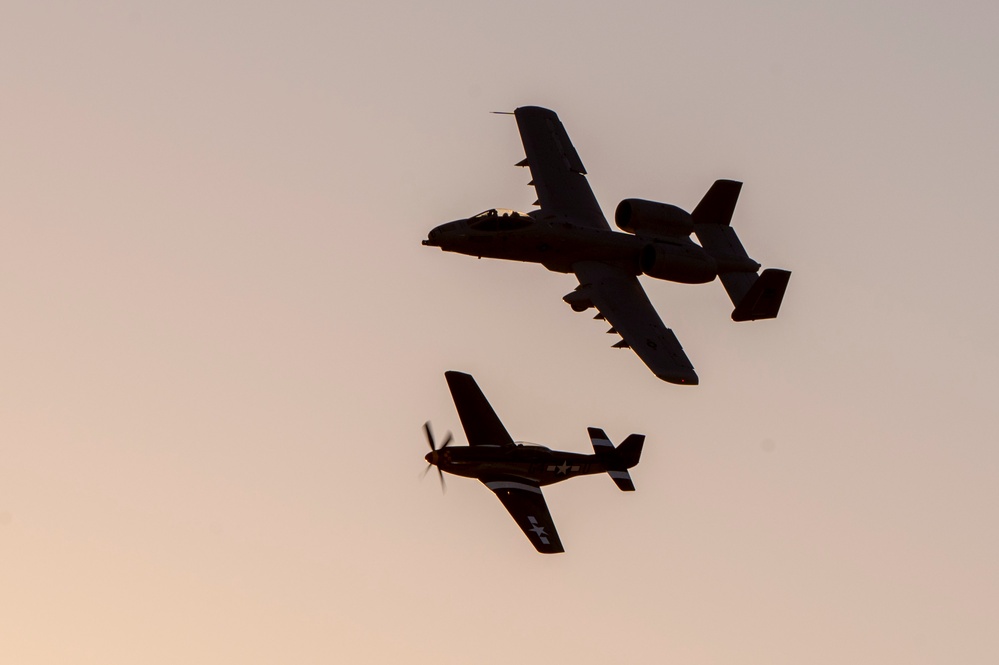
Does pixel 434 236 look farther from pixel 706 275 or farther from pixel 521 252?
pixel 706 275

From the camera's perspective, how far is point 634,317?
78562mm

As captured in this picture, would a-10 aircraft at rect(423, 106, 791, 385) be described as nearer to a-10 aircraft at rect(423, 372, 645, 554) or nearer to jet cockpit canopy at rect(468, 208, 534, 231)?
jet cockpit canopy at rect(468, 208, 534, 231)

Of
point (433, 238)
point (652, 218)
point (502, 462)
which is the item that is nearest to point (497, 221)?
point (433, 238)

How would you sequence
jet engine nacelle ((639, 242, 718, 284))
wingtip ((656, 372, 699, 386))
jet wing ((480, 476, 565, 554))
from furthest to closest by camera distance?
jet engine nacelle ((639, 242, 718, 284))
jet wing ((480, 476, 565, 554))
wingtip ((656, 372, 699, 386))

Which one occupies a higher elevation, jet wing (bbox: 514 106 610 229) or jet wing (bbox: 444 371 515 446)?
jet wing (bbox: 514 106 610 229)

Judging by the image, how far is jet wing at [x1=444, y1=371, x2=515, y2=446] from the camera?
272 ft

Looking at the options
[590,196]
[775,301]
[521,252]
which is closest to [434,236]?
[521,252]

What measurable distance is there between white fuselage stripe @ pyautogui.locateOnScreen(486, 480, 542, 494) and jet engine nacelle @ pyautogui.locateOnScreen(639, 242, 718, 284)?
10386mm

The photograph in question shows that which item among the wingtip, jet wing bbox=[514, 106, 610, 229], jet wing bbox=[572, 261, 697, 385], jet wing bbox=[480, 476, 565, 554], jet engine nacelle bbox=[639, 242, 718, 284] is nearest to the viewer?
the wingtip

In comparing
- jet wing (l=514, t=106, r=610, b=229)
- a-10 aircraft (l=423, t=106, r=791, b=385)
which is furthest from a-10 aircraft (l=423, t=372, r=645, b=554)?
jet wing (l=514, t=106, r=610, b=229)

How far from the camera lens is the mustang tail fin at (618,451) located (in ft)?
272

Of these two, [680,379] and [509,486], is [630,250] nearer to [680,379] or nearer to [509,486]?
[680,379]

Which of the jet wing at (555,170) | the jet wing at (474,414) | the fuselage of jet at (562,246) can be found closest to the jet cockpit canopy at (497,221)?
the fuselage of jet at (562,246)

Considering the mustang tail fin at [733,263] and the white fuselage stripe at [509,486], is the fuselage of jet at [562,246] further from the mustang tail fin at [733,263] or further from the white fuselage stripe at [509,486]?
the white fuselage stripe at [509,486]
